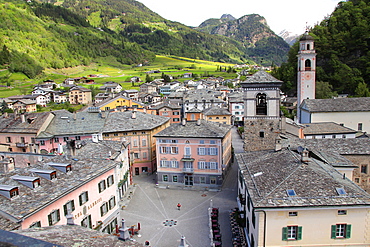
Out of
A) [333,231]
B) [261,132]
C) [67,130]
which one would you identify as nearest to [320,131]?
[261,132]

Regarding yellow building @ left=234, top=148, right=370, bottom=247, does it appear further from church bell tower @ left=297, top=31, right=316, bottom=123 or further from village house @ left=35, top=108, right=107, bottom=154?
church bell tower @ left=297, top=31, right=316, bottom=123

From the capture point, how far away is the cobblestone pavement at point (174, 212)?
28997 mm

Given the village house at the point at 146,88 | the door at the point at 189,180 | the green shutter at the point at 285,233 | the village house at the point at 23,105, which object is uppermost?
the village house at the point at 146,88

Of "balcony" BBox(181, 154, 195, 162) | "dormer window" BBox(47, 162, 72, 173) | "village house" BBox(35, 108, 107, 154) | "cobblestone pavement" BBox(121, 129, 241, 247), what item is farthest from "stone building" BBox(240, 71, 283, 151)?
"village house" BBox(35, 108, 107, 154)

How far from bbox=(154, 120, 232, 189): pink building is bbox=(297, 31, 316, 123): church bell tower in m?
29.5

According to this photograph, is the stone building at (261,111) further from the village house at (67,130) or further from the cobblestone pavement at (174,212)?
the village house at (67,130)

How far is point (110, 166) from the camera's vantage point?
26922mm

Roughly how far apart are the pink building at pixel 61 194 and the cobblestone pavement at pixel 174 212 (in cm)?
485

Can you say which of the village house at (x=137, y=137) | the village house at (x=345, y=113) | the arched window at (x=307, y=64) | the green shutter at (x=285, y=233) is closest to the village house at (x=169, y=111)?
the village house at (x=137, y=137)

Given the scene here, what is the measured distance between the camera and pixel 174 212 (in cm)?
3469

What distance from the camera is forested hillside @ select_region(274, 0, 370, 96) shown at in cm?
8206

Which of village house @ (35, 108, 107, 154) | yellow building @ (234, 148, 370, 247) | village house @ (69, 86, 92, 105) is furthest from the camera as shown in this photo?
village house @ (69, 86, 92, 105)

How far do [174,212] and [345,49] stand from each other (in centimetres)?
7819

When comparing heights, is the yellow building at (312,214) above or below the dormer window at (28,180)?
below
